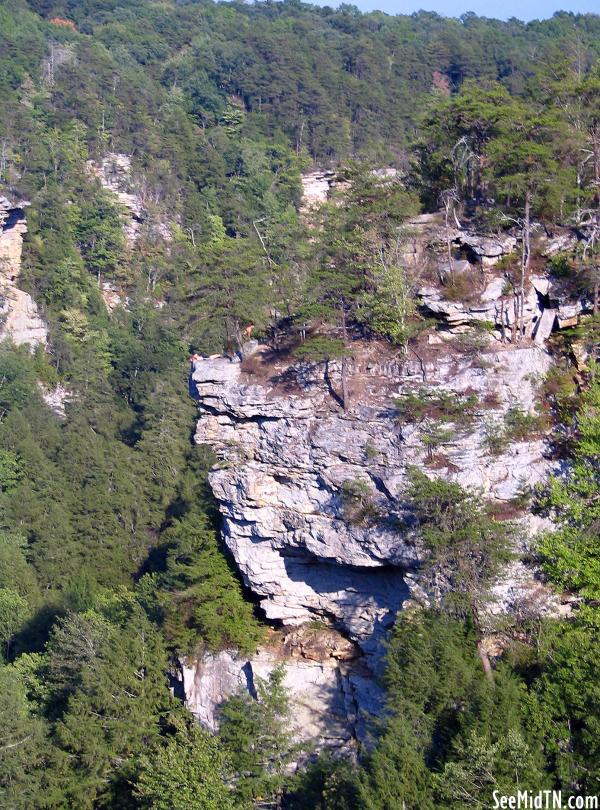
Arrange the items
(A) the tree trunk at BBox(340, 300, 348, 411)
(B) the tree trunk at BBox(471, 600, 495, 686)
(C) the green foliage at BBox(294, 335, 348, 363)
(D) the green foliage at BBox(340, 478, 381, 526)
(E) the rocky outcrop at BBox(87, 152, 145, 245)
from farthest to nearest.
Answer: (E) the rocky outcrop at BBox(87, 152, 145, 245) < (A) the tree trunk at BBox(340, 300, 348, 411) < (C) the green foliage at BBox(294, 335, 348, 363) < (D) the green foliage at BBox(340, 478, 381, 526) < (B) the tree trunk at BBox(471, 600, 495, 686)

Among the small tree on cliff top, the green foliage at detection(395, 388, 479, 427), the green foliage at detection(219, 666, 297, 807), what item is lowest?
the green foliage at detection(219, 666, 297, 807)

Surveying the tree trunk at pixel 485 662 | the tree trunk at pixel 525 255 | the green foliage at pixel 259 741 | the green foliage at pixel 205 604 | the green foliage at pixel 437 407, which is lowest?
the green foliage at pixel 259 741

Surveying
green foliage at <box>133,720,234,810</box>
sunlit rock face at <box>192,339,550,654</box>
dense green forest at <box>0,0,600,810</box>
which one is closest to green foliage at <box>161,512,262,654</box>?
dense green forest at <box>0,0,600,810</box>

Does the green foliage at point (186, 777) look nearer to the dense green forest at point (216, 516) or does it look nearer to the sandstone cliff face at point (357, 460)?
the dense green forest at point (216, 516)

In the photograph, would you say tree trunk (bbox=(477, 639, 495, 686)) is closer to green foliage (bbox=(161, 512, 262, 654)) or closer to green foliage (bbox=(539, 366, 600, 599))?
green foliage (bbox=(539, 366, 600, 599))

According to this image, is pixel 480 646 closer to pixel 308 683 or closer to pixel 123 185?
pixel 308 683

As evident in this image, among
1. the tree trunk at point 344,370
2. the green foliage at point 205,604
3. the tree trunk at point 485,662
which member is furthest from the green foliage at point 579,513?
the green foliage at point 205,604

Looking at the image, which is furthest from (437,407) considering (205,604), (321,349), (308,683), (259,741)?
(259,741)
